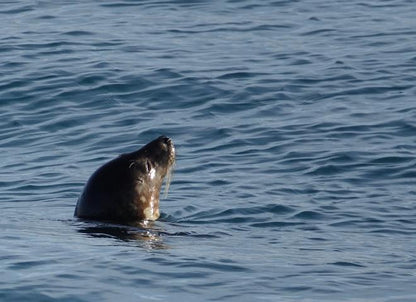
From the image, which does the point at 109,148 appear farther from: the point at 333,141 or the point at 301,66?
the point at 301,66

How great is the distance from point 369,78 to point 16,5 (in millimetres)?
8509

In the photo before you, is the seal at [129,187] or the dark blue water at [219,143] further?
the seal at [129,187]

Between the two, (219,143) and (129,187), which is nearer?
(129,187)

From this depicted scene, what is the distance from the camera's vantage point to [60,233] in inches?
423

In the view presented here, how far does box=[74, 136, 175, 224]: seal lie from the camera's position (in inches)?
457

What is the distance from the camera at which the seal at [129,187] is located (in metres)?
11.6

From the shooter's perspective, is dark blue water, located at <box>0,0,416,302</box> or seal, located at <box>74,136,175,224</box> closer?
dark blue water, located at <box>0,0,416,302</box>

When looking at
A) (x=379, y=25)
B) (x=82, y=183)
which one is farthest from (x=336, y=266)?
(x=379, y=25)

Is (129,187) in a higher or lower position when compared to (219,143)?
higher

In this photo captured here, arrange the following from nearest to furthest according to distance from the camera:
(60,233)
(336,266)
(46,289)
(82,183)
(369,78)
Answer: (46,289)
(336,266)
(60,233)
(82,183)
(369,78)

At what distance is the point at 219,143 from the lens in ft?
50.6

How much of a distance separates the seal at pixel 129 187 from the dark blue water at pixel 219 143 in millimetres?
250

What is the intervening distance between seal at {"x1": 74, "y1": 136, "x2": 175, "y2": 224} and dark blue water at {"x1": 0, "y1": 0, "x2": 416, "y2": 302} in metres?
0.25

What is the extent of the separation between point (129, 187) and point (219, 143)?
12.2 ft
